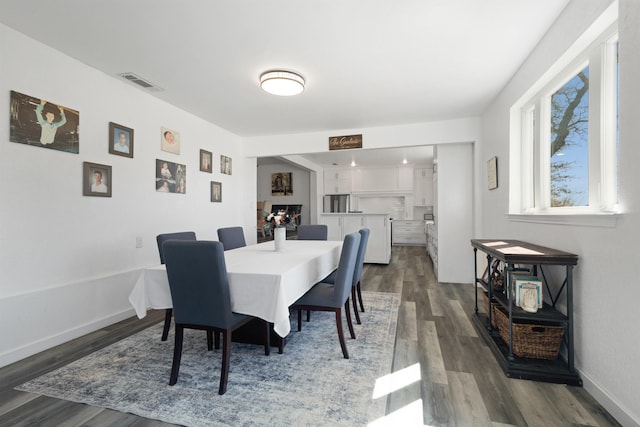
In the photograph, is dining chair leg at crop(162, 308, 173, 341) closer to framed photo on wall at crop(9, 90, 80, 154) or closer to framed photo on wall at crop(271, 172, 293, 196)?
framed photo on wall at crop(9, 90, 80, 154)

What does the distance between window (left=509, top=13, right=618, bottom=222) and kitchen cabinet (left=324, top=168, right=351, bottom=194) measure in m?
6.06

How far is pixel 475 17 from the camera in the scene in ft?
6.77

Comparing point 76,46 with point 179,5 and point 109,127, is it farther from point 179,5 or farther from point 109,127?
point 179,5

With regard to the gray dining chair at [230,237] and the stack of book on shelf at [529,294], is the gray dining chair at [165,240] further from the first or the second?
the stack of book on shelf at [529,294]

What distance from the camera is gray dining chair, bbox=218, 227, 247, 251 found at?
3.38 m

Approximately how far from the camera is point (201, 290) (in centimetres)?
175

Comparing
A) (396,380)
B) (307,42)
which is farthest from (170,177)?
(396,380)

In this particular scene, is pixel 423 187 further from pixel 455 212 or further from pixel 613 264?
pixel 613 264

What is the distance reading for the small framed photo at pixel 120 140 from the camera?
9.75ft

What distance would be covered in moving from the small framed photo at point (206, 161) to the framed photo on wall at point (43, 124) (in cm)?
173

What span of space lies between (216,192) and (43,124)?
7.74ft

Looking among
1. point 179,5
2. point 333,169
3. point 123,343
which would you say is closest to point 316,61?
point 179,5

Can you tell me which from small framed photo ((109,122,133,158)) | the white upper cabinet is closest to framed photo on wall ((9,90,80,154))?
small framed photo ((109,122,133,158))

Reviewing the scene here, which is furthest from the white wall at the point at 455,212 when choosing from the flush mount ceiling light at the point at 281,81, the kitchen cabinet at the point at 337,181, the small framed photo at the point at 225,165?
the kitchen cabinet at the point at 337,181
